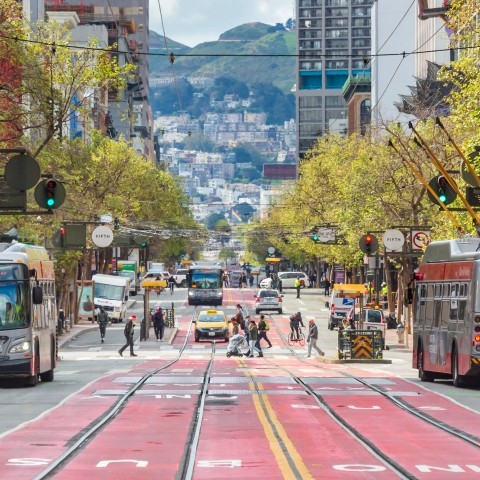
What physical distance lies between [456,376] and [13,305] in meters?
10.9

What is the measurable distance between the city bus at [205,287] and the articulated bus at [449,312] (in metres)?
81.1

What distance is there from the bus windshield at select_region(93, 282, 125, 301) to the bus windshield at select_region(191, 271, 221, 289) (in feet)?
56.5

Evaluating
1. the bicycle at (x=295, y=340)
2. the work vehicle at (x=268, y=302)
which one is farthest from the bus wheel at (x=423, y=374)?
the work vehicle at (x=268, y=302)

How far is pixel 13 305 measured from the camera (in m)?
36.5

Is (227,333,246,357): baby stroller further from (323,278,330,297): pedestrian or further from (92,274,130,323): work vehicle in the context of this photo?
(323,278,330,297): pedestrian

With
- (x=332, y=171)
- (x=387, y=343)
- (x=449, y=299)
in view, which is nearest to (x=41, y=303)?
(x=449, y=299)

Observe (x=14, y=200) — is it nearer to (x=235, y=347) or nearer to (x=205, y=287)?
(x=235, y=347)

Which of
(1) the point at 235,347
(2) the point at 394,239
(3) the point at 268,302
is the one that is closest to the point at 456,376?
(2) the point at 394,239

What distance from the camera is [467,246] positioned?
3659 centimetres

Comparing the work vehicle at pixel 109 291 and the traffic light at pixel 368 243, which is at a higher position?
the traffic light at pixel 368 243

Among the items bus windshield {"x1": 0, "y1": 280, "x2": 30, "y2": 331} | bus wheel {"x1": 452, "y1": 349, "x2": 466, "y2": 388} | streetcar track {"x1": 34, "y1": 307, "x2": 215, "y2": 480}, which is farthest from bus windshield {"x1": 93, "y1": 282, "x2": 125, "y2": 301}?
bus wheel {"x1": 452, "y1": 349, "x2": 466, "y2": 388}

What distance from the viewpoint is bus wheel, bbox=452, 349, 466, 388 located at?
35906 mm

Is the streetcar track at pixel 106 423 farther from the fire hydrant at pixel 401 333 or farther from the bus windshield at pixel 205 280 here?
the bus windshield at pixel 205 280

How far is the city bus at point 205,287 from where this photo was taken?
403 feet
